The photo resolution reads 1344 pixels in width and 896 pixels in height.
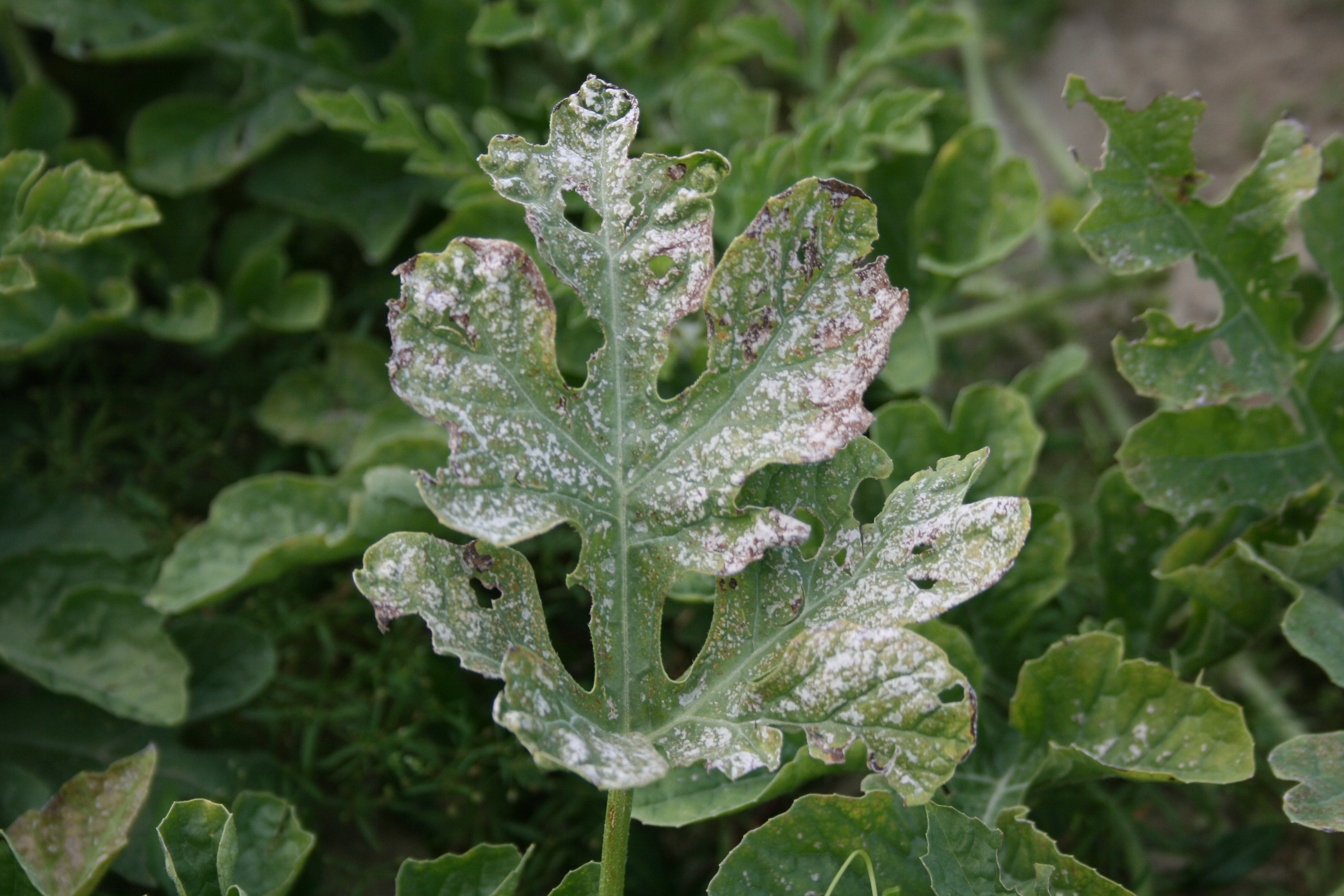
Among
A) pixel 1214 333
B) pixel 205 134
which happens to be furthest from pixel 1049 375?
pixel 205 134

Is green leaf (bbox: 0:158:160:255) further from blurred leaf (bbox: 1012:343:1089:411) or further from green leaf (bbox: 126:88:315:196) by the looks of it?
blurred leaf (bbox: 1012:343:1089:411)

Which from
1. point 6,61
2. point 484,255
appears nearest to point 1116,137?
point 484,255

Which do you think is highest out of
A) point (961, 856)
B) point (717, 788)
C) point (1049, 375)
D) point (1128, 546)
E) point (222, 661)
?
point (1049, 375)

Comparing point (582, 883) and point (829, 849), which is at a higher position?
point (829, 849)

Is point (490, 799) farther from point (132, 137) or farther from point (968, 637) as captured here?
point (132, 137)

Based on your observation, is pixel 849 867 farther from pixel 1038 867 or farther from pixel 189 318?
Answer: pixel 189 318

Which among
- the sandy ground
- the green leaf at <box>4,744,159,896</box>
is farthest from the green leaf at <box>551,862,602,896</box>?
the sandy ground
